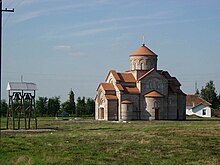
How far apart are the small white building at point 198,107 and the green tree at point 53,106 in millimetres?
26953

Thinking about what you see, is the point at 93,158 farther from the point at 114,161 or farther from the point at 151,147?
the point at 151,147

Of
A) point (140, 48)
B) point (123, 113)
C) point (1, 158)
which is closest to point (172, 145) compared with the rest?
point (1, 158)

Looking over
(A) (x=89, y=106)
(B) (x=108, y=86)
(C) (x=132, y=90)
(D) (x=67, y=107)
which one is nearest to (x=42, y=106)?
(D) (x=67, y=107)

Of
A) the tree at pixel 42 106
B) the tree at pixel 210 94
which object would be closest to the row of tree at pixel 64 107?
the tree at pixel 42 106

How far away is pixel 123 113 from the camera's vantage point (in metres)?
70.9

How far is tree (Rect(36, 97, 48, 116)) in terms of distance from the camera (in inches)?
3674

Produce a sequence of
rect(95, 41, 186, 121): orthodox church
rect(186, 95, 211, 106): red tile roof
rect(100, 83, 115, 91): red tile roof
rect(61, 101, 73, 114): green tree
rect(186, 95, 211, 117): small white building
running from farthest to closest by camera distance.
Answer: rect(61, 101, 73, 114): green tree < rect(186, 95, 211, 106): red tile roof < rect(186, 95, 211, 117): small white building < rect(100, 83, 115, 91): red tile roof < rect(95, 41, 186, 121): orthodox church

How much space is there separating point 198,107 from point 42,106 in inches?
1231

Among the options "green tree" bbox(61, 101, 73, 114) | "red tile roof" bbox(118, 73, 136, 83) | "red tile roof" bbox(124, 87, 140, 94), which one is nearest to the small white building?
"green tree" bbox(61, 101, 73, 114)

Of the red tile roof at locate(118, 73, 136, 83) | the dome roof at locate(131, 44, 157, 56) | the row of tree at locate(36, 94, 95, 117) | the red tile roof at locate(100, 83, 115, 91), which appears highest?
the dome roof at locate(131, 44, 157, 56)

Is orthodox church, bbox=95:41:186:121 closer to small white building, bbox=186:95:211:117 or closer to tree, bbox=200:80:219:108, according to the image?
small white building, bbox=186:95:211:117

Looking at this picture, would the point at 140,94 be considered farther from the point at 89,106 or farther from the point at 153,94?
the point at 89,106

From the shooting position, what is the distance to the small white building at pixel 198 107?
315ft

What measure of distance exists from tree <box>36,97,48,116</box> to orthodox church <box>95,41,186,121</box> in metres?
20.4
